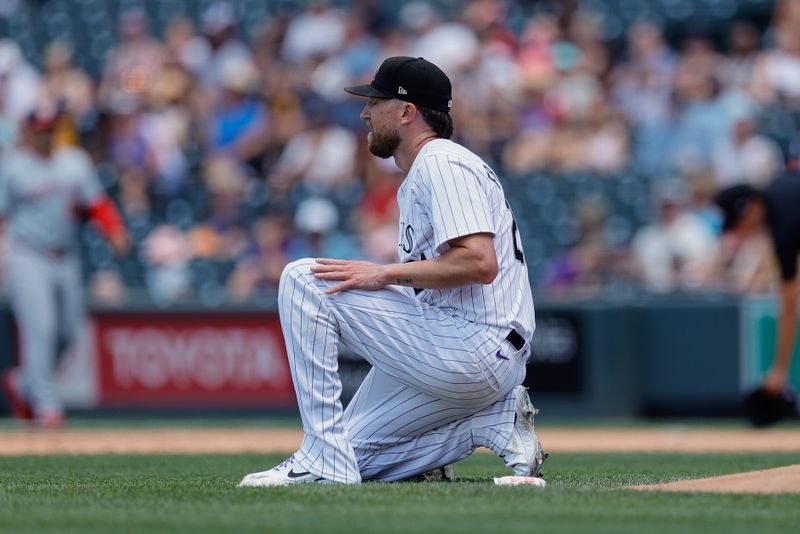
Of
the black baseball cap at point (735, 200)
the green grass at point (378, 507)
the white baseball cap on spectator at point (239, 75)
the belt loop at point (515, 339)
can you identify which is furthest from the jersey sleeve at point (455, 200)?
the white baseball cap on spectator at point (239, 75)

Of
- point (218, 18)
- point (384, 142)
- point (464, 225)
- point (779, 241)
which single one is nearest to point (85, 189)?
point (218, 18)

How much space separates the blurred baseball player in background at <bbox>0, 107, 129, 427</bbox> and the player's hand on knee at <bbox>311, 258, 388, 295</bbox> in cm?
601

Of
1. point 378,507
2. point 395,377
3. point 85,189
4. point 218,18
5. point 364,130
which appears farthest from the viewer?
point 218,18

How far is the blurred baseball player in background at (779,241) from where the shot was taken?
9828 millimetres

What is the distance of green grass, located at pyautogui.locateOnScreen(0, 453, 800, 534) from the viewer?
404 cm

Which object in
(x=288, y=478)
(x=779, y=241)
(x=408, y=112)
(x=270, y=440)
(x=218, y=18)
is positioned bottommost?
(x=270, y=440)

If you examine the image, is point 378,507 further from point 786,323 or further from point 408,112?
point 786,323

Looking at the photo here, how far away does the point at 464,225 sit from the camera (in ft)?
16.1

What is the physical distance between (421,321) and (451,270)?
0.98 feet

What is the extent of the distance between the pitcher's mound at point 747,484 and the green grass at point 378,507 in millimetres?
180

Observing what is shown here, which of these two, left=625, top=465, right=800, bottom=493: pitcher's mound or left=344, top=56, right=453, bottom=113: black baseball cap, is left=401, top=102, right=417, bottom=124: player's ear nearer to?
left=344, top=56, right=453, bottom=113: black baseball cap

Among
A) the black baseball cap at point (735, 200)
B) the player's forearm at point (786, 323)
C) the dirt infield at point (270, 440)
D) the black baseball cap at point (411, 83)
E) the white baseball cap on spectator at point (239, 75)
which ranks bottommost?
the dirt infield at point (270, 440)

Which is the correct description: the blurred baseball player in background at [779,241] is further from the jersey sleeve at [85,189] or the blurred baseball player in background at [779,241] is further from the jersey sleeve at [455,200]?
the jersey sleeve at [455,200]

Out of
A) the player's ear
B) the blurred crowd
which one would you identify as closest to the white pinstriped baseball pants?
the player's ear
